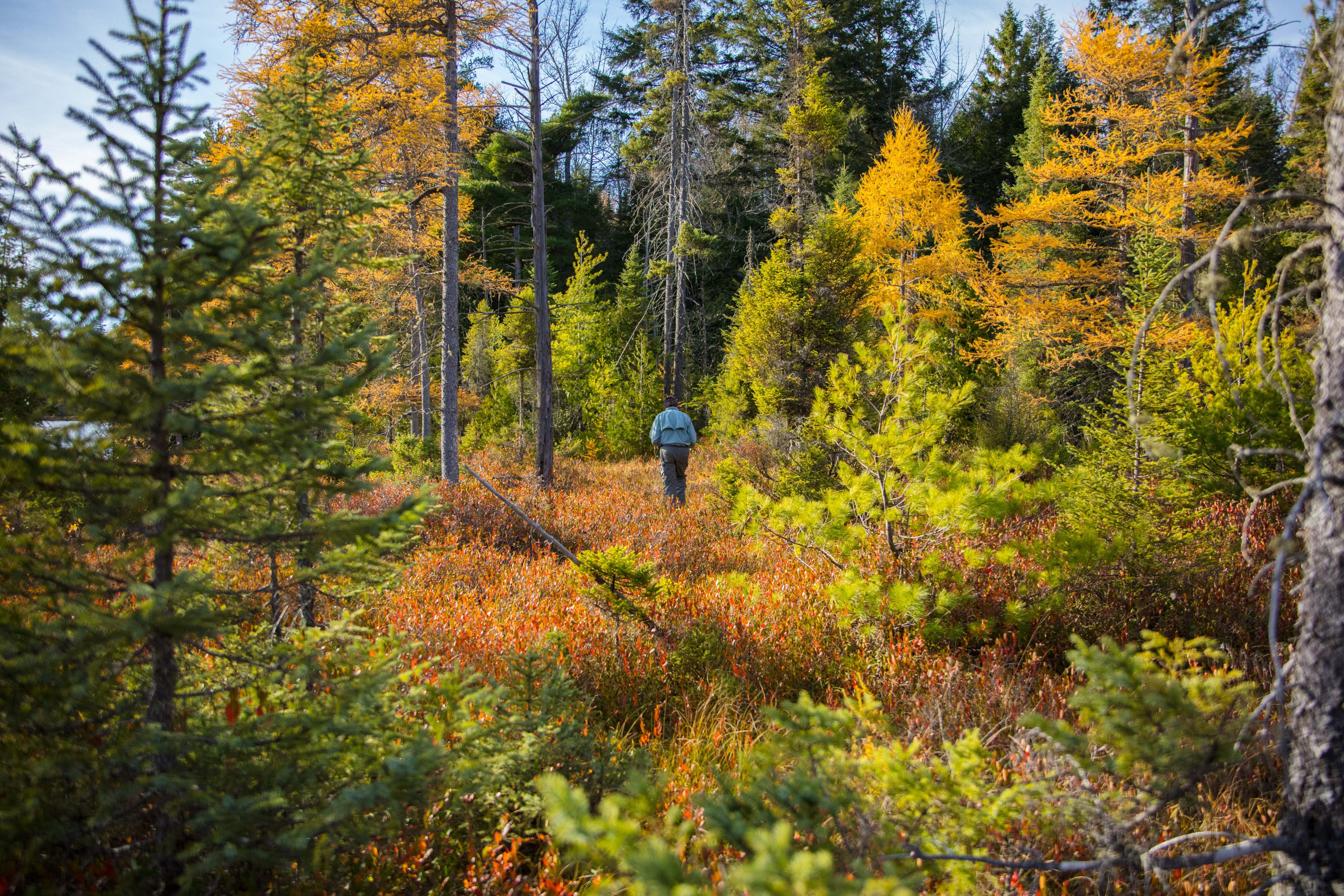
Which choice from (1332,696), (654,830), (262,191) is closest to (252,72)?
(262,191)

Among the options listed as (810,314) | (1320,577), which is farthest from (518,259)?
(1320,577)

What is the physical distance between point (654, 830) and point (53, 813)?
81.0 inches

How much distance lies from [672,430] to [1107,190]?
1177cm

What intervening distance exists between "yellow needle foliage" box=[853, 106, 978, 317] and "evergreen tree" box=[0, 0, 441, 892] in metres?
15.0

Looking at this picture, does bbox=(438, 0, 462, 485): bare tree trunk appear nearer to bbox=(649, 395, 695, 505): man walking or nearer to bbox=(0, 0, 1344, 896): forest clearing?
bbox=(0, 0, 1344, 896): forest clearing

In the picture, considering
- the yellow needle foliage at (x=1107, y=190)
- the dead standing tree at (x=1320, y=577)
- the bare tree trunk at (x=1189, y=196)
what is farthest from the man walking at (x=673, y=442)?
the bare tree trunk at (x=1189, y=196)

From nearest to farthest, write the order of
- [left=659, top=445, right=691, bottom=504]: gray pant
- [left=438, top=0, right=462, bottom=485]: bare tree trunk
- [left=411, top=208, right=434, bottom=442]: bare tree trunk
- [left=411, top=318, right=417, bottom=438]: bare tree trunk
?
[left=438, top=0, right=462, bottom=485]: bare tree trunk, [left=659, top=445, right=691, bottom=504]: gray pant, [left=411, top=208, right=434, bottom=442]: bare tree trunk, [left=411, top=318, right=417, bottom=438]: bare tree trunk

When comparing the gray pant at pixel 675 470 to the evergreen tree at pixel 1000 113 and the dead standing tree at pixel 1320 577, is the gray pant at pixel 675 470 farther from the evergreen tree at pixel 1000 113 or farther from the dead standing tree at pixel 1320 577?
the evergreen tree at pixel 1000 113

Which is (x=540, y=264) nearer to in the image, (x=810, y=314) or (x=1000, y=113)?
(x=810, y=314)

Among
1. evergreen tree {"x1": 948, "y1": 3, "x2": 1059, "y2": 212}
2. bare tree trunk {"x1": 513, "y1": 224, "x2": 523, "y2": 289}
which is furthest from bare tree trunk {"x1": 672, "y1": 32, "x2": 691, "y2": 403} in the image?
evergreen tree {"x1": 948, "y1": 3, "x2": 1059, "y2": 212}

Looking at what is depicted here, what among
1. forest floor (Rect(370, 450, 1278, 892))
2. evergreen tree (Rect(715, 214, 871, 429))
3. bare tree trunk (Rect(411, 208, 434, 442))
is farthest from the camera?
bare tree trunk (Rect(411, 208, 434, 442))

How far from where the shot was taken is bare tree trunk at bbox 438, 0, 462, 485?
9.93 metres

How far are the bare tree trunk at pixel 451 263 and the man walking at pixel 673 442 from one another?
3.36 meters

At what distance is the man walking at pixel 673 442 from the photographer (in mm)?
10266
